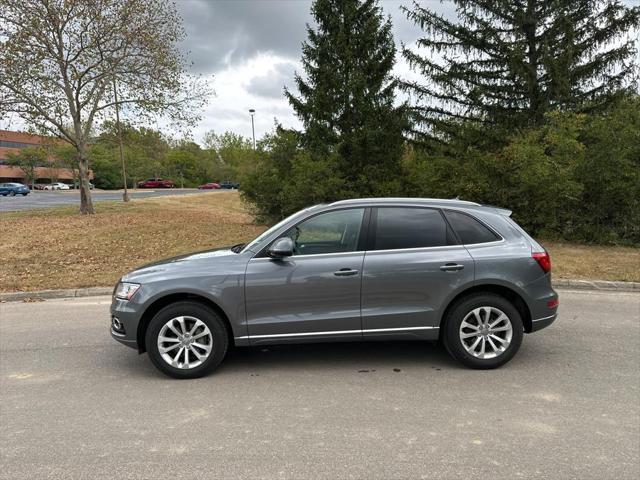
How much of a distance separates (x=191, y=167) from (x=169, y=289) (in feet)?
307

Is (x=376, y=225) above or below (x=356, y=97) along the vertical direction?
below

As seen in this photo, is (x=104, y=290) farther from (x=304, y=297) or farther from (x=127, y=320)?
(x=304, y=297)

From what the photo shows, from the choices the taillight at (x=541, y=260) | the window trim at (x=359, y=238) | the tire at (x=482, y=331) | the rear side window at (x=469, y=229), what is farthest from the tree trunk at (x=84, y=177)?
the taillight at (x=541, y=260)

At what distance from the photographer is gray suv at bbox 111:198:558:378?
4.16m

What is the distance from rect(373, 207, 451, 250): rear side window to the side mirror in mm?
812

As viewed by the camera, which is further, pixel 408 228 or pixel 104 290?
pixel 104 290

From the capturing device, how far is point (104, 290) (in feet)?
26.3

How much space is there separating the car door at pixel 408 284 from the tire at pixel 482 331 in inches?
6.7

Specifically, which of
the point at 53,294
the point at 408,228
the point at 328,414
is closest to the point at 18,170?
the point at 53,294

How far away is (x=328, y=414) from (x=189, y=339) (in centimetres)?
149

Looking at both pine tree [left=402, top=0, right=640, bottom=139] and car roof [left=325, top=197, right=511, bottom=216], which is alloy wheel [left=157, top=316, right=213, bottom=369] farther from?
pine tree [left=402, top=0, right=640, bottom=139]

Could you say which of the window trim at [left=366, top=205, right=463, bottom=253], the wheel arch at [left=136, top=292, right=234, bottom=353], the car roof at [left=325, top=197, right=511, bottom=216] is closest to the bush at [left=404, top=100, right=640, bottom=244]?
the car roof at [left=325, top=197, right=511, bottom=216]

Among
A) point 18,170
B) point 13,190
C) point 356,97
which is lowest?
point 13,190

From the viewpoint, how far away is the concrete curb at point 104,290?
7.83 meters
